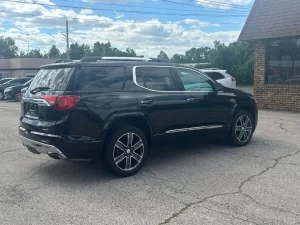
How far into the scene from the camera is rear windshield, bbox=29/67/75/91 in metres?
5.12

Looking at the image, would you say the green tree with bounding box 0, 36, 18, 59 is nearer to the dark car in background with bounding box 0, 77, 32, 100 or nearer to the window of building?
the dark car in background with bounding box 0, 77, 32, 100

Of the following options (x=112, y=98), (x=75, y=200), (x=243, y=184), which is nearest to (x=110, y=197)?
(x=75, y=200)

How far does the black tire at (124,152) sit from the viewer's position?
522 cm

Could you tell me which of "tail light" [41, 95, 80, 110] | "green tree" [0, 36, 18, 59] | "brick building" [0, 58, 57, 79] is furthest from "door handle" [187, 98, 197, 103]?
"green tree" [0, 36, 18, 59]

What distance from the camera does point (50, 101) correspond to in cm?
497

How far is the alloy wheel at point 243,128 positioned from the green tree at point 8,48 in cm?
10107

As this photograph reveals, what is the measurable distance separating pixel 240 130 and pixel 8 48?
4115 inches

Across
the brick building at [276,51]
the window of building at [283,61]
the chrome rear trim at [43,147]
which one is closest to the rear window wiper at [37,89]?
the chrome rear trim at [43,147]

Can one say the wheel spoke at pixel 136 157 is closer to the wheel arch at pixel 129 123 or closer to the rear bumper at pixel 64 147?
the wheel arch at pixel 129 123

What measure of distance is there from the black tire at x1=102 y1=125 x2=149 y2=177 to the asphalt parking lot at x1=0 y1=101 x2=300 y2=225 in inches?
7.5

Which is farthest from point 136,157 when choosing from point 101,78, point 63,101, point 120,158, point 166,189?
point 63,101

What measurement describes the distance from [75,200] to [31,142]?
4.50ft

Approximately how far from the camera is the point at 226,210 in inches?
162

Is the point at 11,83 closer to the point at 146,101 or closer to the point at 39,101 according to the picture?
the point at 39,101
